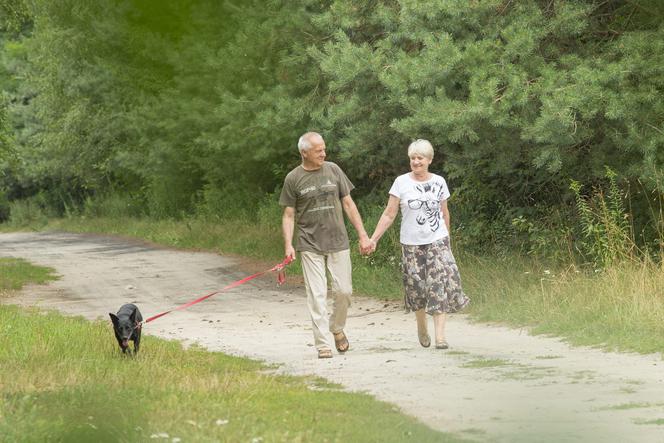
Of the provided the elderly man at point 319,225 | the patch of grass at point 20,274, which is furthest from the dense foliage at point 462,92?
the patch of grass at point 20,274

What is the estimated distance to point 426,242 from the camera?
11.0 meters

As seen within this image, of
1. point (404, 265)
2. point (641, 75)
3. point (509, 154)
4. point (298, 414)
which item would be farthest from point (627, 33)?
point (298, 414)

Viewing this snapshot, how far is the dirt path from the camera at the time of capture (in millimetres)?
6371

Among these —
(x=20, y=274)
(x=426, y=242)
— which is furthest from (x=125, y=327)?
(x=20, y=274)

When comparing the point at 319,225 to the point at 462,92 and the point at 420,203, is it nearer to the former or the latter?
the point at 420,203

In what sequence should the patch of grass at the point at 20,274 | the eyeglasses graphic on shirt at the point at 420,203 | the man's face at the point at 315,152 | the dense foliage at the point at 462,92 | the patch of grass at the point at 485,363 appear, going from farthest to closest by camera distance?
the patch of grass at the point at 20,274 → the dense foliage at the point at 462,92 → the eyeglasses graphic on shirt at the point at 420,203 → the man's face at the point at 315,152 → the patch of grass at the point at 485,363

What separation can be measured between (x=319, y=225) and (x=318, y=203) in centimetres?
21

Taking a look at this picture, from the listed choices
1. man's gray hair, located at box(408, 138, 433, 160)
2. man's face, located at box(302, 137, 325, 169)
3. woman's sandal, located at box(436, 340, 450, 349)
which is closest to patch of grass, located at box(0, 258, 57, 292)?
man's face, located at box(302, 137, 325, 169)

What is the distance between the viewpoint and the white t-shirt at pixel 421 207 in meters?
10.9

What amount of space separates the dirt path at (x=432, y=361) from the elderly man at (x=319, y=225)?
524 mm

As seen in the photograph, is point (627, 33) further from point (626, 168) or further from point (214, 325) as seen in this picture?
point (214, 325)

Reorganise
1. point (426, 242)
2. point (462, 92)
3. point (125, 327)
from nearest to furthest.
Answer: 1. point (125, 327)
2. point (426, 242)
3. point (462, 92)

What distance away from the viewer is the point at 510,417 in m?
3.17

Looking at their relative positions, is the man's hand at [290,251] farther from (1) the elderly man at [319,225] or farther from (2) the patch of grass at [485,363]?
(2) the patch of grass at [485,363]
